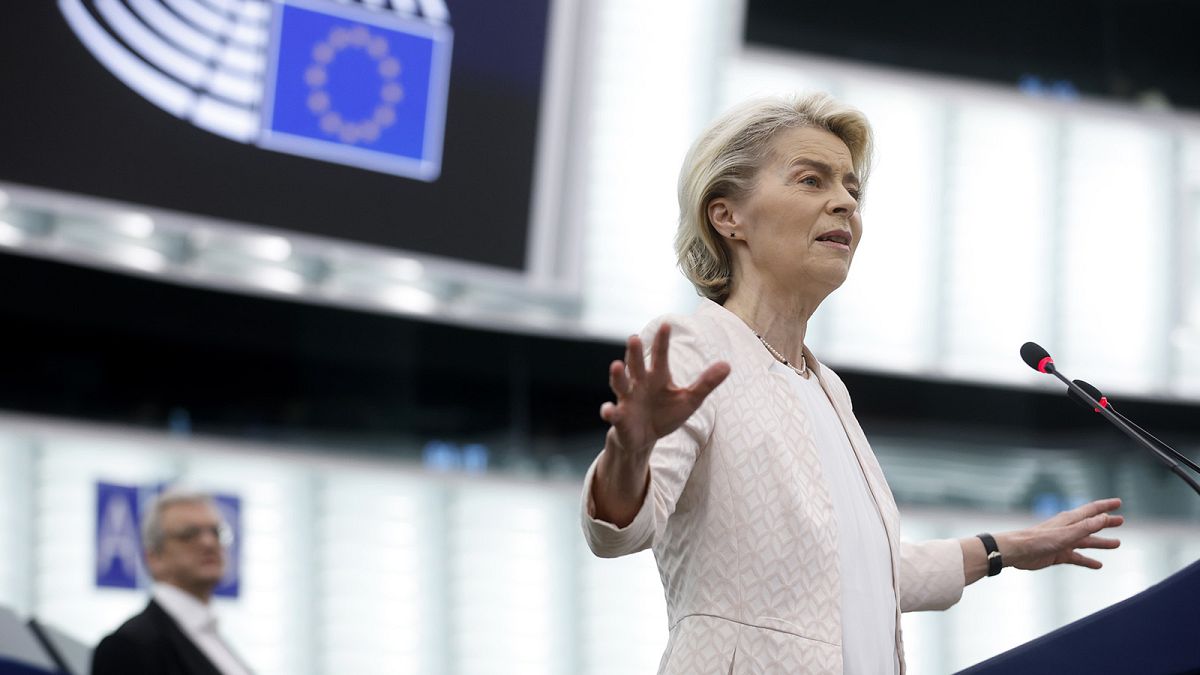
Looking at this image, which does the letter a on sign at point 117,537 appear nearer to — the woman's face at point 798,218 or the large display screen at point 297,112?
the large display screen at point 297,112

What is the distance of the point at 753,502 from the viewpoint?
156 centimetres

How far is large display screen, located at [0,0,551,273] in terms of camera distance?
4.79 meters

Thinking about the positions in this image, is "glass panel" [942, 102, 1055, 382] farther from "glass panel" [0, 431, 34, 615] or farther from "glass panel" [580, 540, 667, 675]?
"glass panel" [0, 431, 34, 615]

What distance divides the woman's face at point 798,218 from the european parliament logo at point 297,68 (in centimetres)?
363

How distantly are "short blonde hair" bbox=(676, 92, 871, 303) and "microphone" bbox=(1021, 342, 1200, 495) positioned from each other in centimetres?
43

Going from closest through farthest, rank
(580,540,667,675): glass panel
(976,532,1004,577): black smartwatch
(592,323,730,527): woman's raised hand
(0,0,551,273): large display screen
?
(592,323,730,527): woman's raised hand < (976,532,1004,577): black smartwatch < (0,0,551,273): large display screen < (580,540,667,675): glass panel

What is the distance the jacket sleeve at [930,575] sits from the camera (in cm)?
191

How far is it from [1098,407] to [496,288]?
12.8 feet

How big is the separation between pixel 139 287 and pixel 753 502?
524 cm

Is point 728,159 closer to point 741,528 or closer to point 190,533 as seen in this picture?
point 741,528

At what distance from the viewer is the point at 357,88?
17.5 ft

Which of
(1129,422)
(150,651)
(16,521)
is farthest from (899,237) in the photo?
(1129,422)

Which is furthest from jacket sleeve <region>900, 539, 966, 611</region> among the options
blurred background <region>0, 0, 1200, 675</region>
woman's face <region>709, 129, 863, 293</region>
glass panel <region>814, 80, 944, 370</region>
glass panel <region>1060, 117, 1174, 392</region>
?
glass panel <region>1060, 117, 1174, 392</region>

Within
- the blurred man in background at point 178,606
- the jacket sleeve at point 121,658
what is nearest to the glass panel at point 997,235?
the blurred man in background at point 178,606
